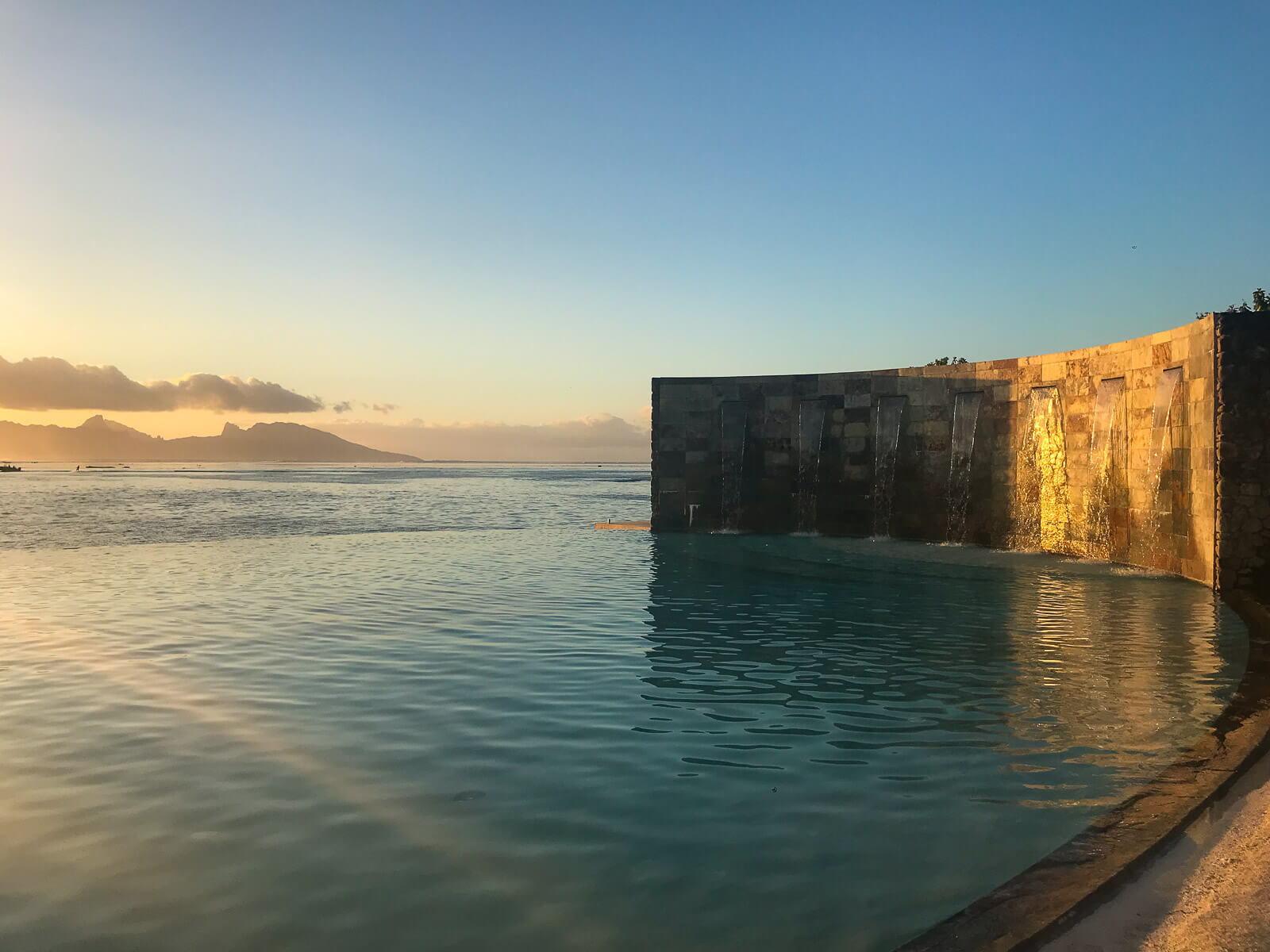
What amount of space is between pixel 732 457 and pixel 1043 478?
7.94m

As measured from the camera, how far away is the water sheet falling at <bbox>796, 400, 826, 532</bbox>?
A: 23016 mm

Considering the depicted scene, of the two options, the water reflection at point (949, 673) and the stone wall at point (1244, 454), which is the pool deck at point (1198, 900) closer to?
the water reflection at point (949, 673)

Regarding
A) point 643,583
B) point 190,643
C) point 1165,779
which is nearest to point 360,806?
point 1165,779

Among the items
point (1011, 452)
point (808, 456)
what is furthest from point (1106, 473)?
point (808, 456)

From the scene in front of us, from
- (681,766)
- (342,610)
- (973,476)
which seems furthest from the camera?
(973,476)

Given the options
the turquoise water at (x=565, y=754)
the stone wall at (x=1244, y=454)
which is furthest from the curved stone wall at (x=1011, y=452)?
the turquoise water at (x=565, y=754)

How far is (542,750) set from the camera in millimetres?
6031

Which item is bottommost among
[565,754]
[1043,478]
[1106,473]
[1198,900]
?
[565,754]

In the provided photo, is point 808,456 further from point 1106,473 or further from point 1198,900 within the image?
point 1198,900

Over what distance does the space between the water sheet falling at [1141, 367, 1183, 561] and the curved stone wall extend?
0.03 meters

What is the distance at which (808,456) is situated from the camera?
23.2 meters

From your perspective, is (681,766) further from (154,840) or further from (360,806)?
(154,840)

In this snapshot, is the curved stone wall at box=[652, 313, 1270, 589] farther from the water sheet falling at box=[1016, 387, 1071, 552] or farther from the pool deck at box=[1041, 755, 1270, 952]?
the pool deck at box=[1041, 755, 1270, 952]

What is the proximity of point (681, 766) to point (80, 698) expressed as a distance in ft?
17.3
